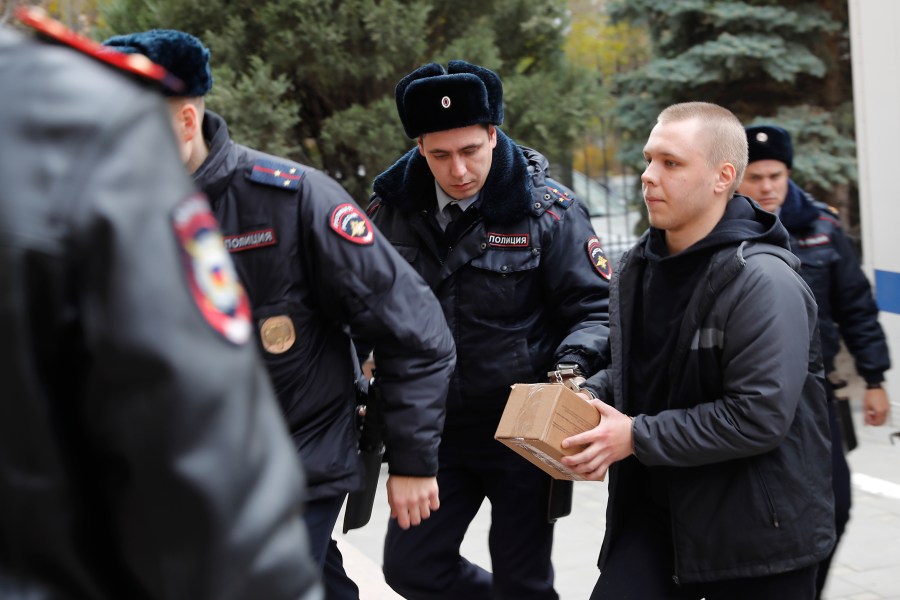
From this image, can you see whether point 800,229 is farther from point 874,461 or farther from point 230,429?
point 230,429

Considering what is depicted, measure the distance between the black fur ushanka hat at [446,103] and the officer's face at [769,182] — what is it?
4.24 ft

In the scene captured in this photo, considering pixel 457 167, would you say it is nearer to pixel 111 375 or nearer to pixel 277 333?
pixel 277 333

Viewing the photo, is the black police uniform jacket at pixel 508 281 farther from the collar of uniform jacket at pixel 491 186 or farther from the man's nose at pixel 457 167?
the man's nose at pixel 457 167

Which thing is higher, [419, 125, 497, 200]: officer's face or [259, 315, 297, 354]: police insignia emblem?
[419, 125, 497, 200]: officer's face

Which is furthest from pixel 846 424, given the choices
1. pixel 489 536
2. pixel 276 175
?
pixel 276 175

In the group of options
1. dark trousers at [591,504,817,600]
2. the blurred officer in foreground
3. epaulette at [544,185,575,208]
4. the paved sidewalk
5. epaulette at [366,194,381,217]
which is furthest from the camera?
the paved sidewalk

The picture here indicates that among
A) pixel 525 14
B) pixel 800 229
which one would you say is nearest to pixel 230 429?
pixel 800 229

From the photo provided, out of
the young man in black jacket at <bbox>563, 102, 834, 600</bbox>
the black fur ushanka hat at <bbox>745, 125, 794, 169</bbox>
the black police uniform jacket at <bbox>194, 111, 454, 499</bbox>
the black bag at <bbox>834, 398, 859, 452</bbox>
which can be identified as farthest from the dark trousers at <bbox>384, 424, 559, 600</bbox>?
the black fur ushanka hat at <bbox>745, 125, 794, 169</bbox>

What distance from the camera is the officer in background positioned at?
289 centimetres

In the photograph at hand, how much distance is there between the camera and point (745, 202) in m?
3.18

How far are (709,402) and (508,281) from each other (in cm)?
96

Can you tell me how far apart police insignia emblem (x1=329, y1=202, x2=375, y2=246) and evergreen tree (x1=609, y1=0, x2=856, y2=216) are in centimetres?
695

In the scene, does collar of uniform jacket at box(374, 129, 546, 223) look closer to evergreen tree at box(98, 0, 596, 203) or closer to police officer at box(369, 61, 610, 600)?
police officer at box(369, 61, 610, 600)

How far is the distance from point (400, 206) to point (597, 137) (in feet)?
25.7
